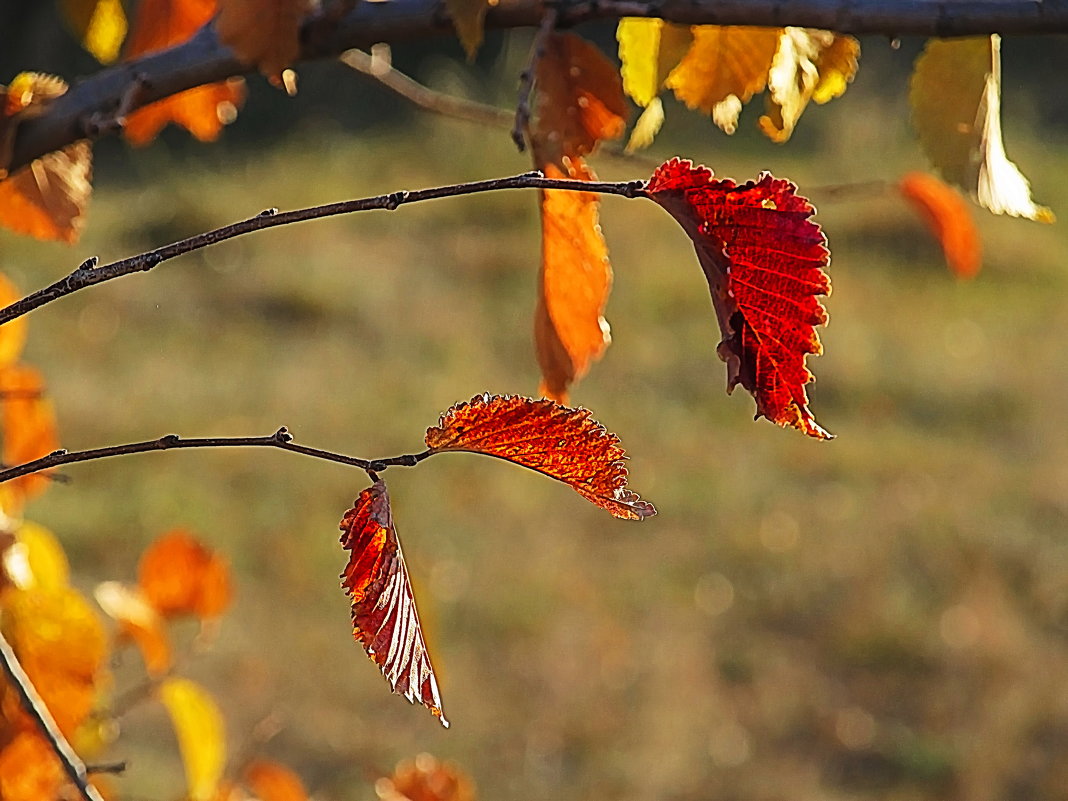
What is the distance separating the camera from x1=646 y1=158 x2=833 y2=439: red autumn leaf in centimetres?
38

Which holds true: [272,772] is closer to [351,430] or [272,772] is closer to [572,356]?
[572,356]

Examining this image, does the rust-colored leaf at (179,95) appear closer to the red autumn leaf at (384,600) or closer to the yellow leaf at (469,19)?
the yellow leaf at (469,19)

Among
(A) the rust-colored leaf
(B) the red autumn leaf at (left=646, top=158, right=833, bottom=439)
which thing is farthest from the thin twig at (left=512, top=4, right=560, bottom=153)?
(A) the rust-colored leaf

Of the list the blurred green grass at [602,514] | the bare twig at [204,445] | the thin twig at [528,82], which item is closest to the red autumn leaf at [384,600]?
the bare twig at [204,445]

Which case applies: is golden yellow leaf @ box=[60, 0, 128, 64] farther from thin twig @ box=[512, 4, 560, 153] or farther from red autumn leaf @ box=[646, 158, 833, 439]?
red autumn leaf @ box=[646, 158, 833, 439]

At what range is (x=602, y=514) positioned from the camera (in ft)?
9.89

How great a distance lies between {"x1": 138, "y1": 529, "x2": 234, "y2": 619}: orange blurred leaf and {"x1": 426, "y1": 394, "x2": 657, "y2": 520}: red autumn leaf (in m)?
0.51

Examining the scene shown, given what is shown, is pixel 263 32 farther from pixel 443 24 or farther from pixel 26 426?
pixel 26 426

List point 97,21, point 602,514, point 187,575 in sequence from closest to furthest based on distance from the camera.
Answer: point 97,21 → point 187,575 → point 602,514

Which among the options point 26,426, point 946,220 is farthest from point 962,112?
point 26,426

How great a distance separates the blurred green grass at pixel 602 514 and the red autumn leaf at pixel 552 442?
45.8 inches

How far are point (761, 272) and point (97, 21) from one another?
49 cm

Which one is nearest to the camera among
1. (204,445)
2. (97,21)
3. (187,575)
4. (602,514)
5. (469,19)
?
(204,445)

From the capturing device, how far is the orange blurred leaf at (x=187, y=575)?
0.85 meters
